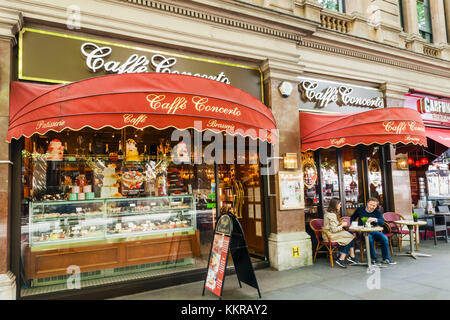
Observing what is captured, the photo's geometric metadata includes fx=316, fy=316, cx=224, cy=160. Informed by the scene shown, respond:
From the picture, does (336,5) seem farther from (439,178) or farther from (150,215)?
(150,215)

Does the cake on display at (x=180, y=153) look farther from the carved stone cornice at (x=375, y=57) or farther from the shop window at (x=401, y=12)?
the shop window at (x=401, y=12)

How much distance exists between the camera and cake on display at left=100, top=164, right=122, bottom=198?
7680mm

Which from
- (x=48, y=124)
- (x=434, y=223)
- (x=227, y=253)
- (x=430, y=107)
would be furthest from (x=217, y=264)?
(x=430, y=107)

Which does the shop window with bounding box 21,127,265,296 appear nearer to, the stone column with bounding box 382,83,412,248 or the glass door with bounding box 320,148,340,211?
the glass door with bounding box 320,148,340,211

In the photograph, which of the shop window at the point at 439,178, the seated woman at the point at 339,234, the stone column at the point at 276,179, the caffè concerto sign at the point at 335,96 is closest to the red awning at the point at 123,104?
the stone column at the point at 276,179

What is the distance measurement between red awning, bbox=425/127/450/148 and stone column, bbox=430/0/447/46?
11.8ft

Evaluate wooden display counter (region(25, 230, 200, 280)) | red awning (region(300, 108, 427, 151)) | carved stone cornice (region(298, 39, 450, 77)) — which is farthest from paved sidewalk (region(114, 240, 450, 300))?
carved stone cornice (region(298, 39, 450, 77))

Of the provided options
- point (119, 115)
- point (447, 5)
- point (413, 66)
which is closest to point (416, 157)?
point (413, 66)

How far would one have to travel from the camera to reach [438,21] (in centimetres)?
1182

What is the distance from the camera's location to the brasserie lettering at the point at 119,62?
600 cm

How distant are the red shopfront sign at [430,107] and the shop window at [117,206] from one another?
20.3 feet

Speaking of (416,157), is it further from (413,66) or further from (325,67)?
(325,67)

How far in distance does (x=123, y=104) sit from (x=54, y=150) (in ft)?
9.22
